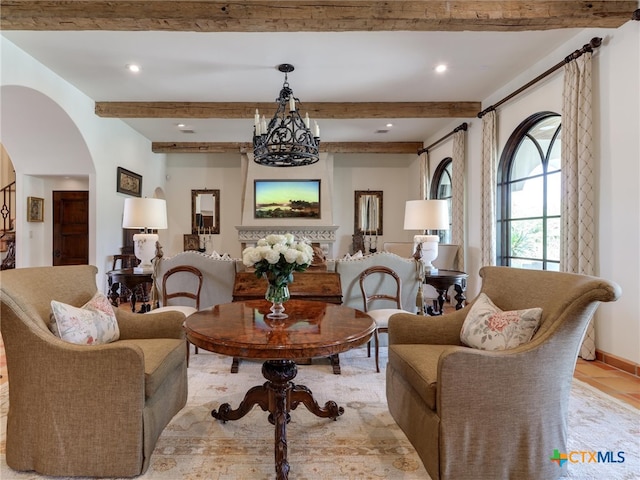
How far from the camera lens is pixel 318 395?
7.86 feet

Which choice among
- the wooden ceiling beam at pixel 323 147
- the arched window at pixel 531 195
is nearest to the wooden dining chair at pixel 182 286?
the arched window at pixel 531 195

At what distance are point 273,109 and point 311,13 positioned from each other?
2331 mm

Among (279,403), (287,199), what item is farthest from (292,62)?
(287,199)

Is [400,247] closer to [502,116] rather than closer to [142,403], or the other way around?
Result: [502,116]

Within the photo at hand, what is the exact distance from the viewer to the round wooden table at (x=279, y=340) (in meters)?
1.42

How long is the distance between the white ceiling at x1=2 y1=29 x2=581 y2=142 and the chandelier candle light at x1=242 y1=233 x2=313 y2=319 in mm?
2340

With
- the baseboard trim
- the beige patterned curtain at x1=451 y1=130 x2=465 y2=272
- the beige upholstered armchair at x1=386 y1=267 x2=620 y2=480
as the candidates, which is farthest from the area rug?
the beige patterned curtain at x1=451 y1=130 x2=465 y2=272

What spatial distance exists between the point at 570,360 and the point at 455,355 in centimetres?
54

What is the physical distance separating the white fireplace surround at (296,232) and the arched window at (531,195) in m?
3.42

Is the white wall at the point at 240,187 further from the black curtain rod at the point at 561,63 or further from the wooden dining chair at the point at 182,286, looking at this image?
the wooden dining chair at the point at 182,286

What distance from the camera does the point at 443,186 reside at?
6762 millimetres

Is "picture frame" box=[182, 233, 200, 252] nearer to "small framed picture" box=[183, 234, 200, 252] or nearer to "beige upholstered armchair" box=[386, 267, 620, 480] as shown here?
"small framed picture" box=[183, 234, 200, 252]

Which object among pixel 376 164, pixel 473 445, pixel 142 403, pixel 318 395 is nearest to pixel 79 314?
pixel 142 403

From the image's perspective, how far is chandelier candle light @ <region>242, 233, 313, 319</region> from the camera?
1.76 meters
